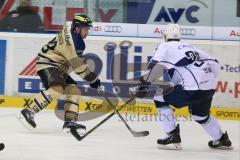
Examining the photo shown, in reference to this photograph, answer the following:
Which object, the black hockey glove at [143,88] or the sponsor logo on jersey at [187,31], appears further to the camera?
the sponsor logo on jersey at [187,31]

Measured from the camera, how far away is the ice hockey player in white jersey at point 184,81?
4.55 metres

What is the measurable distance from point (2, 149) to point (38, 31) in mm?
3176

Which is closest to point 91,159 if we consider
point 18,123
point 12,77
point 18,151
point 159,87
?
point 18,151

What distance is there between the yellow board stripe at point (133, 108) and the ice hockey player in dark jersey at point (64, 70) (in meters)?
1.34

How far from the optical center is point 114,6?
7.15m

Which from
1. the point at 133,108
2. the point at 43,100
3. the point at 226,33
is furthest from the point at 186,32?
the point at 43,100

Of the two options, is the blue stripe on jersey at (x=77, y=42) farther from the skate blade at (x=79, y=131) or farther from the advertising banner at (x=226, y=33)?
the advertising banner at (x=226, y=33)

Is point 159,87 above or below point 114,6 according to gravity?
below

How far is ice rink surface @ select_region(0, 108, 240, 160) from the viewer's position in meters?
4.43

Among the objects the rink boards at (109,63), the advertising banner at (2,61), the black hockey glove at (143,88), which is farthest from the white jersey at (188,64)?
the advertising banner at (2,61)

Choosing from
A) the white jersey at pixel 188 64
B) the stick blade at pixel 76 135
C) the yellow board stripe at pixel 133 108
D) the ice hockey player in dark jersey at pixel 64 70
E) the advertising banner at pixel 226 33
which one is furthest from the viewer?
the advertising banner at pixel 226 33

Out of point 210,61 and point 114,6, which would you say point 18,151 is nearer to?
point 210,61

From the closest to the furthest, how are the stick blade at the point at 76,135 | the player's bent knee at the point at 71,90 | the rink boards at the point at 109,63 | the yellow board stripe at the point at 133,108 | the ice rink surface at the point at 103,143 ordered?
the ice rink surface at the point at 103,143
the stick blade at the point at 76,135
the player's bent knee at the point at 71,90
the yellow board stripe at the point at 133,108
the rink boards at the point at 109,63

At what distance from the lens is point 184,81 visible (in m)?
4.61
